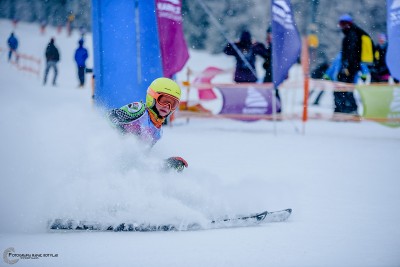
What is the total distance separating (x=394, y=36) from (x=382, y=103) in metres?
2.75

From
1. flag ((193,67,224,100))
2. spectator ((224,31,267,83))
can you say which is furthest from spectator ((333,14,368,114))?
flag ((193,67,224,100))

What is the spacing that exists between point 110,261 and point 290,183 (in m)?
3.39

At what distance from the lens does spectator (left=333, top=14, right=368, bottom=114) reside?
34.5 ft

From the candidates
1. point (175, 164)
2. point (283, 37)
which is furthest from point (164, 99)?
point (283, 37)

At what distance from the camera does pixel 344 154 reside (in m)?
8.27

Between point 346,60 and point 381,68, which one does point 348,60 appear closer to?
point 346,60

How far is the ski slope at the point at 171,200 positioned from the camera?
341 cm

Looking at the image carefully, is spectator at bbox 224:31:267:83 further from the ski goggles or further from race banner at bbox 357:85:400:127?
the ski goggles

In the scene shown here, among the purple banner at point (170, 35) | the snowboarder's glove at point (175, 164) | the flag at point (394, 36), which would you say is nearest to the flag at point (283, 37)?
the purple banner at point (170, 35)

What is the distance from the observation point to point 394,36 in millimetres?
7113

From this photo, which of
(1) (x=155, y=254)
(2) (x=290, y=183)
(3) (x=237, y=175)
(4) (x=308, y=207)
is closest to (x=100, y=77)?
(3) (x=237, y=175)

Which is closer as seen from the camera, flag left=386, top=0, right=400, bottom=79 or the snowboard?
the snowboard

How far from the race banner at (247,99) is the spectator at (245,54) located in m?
0.92

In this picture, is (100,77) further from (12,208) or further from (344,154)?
(12,208)
